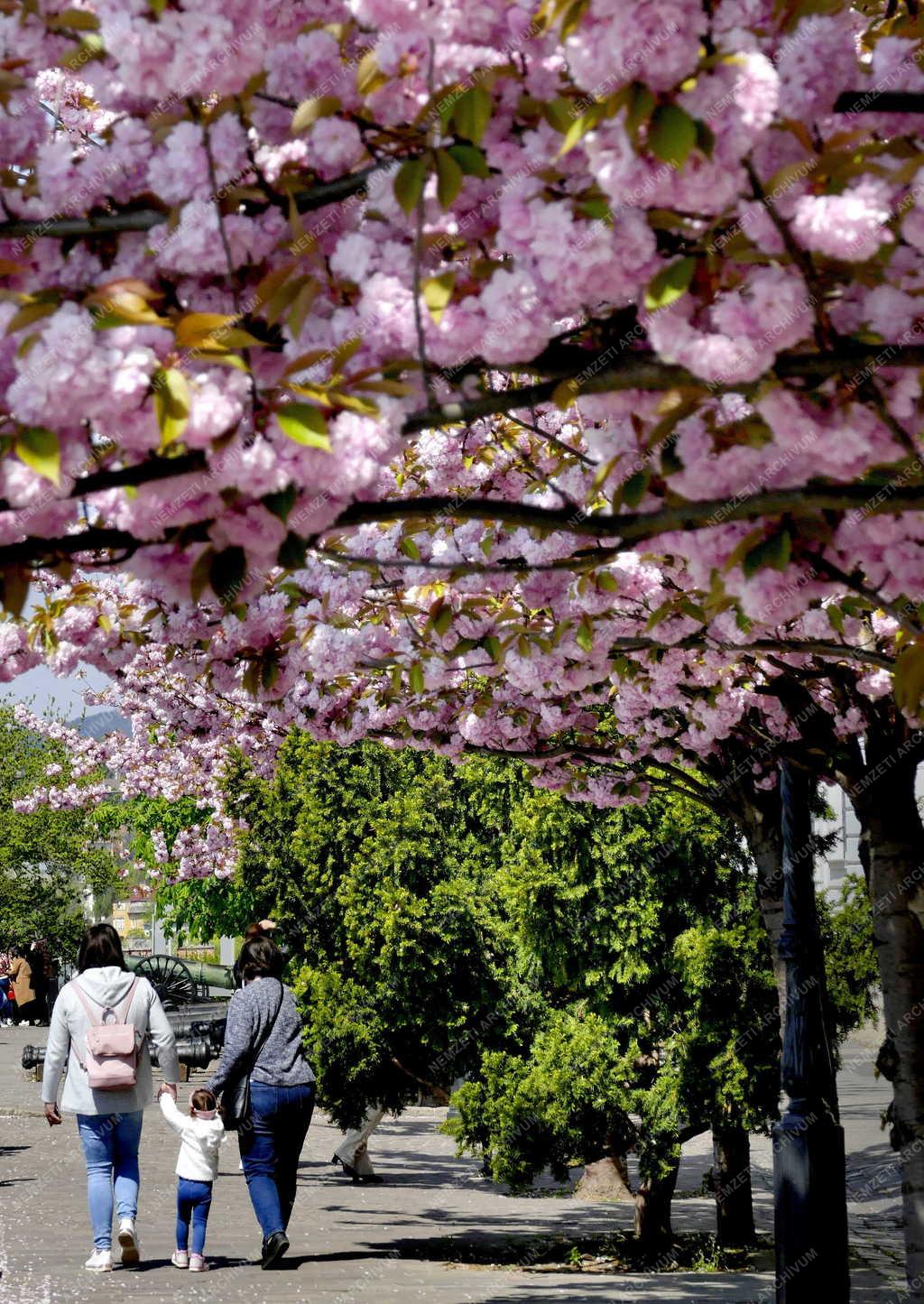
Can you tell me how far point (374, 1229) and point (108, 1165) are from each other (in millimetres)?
3652

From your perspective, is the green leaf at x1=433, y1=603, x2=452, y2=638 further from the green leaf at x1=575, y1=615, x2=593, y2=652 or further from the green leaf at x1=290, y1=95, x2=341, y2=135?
the green leaf at x1=290, y1=95, x2=341, y2=135

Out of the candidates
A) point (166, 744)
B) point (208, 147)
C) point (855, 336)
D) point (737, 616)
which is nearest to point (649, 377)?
point (855, 336)

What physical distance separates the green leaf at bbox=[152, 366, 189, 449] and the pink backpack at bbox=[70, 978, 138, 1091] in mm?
6444

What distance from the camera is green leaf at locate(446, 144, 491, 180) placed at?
2918 millimetres

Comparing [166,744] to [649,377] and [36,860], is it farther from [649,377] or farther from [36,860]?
[36,860]

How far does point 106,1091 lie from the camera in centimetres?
852

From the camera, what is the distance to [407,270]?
10.1 feet

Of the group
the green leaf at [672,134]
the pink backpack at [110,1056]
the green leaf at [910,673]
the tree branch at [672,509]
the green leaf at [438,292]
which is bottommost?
the pink backpack at [110,1056]

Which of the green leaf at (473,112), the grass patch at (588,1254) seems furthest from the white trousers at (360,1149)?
the green leaf at (473,112)

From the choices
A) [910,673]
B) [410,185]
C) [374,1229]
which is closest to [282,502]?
[410,185]

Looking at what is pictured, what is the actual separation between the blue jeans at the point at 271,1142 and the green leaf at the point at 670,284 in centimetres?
677

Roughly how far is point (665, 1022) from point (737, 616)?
23.1 feet

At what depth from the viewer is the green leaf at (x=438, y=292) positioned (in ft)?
9.68

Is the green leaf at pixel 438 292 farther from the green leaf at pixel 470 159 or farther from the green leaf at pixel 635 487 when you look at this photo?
the green leaf at pixel 635 487
